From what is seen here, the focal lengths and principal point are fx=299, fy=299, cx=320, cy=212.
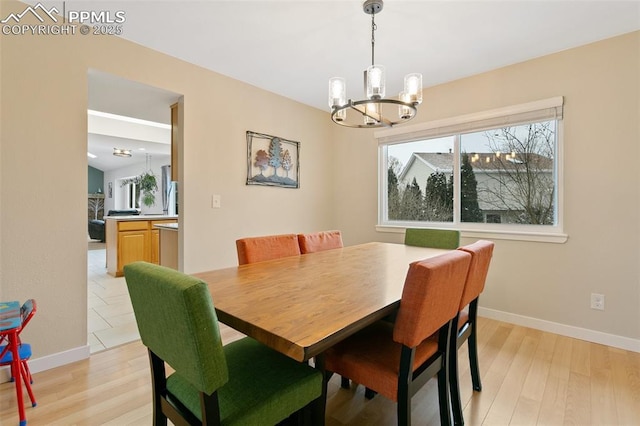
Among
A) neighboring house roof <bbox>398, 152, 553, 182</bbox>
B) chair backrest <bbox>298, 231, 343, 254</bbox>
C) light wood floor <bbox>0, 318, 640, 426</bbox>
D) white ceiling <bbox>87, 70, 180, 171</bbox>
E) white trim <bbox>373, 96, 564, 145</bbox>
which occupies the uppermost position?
white ceiling <bbox>87, 70, 180, 171</bbox>

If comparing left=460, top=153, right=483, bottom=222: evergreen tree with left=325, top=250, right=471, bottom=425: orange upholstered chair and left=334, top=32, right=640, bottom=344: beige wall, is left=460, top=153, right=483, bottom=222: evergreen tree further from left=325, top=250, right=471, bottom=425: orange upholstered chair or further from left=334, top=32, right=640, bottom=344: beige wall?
left=325, top=250, right=471, bottom=425: orange upholstered chair

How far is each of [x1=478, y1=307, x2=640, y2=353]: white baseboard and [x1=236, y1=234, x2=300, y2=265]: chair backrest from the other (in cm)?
209

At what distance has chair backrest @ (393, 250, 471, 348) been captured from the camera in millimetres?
1041

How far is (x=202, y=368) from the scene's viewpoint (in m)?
0.80

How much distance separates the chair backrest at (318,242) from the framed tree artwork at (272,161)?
1.20 m

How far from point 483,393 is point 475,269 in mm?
849

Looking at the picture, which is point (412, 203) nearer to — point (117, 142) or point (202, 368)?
point (202, 368)

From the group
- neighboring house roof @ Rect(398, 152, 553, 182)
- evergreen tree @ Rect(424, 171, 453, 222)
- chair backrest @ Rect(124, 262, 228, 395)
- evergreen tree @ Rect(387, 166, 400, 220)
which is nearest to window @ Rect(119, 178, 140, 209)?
evergreen tree @ Rect(387, 166, 400, 220)

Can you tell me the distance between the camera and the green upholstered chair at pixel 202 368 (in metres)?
0.80

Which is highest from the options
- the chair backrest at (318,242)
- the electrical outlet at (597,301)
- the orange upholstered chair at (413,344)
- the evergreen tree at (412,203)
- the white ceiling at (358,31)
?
the white ceiling at (358,31)

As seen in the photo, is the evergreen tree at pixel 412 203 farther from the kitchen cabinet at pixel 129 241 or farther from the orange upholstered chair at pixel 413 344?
the kitchen cabinet at pixel 129 241

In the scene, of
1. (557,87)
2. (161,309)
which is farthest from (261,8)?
(557,87)

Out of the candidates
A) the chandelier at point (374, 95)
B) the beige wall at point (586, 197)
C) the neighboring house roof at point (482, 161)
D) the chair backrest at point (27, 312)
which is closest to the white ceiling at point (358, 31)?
the beige wall at point (586, 197)

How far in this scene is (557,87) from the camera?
2.52 meters
